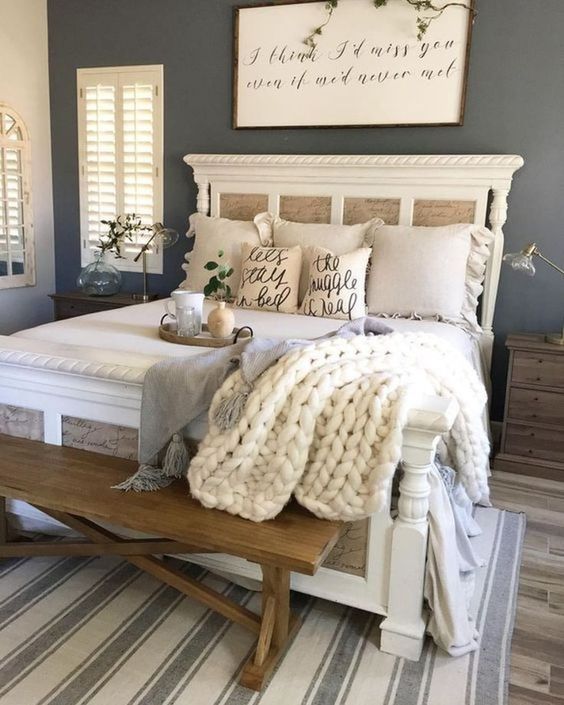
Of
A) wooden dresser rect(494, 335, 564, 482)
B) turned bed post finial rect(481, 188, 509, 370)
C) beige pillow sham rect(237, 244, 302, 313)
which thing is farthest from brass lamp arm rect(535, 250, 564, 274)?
beige pillow sham rect(237, 244, 302, 313)

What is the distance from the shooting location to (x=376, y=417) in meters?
1.70

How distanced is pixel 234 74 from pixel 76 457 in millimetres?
2796

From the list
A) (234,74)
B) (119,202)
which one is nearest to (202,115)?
(234,74)

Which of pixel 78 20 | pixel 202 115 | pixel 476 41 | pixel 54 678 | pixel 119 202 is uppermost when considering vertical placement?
pixel 78 20

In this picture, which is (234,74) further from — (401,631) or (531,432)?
(401,631)

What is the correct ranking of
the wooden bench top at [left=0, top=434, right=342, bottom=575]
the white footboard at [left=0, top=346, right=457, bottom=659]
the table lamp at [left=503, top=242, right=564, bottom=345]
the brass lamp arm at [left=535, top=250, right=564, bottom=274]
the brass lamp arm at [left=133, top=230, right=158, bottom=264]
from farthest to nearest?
the brass lamp arm at [left=133, top=230, right=158, bottom=264] < the brass lamp arm at [left=535, top=250, right=564, bottom=274] < the table lamp at [left=503, top=242, right=564, bottom=345] < the white footboard at [left=0, top=346, right=457, bottom=659] < the wooden bench top at [left=0, top=434, right=342, bottom=575]

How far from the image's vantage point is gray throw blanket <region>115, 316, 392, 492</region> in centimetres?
197

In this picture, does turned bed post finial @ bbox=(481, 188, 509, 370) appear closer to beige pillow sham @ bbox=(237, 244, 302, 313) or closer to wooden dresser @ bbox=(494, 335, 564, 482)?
wooden dresser @ bbox=(494, 335, 564, 482)

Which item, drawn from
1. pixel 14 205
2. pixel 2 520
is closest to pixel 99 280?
pixel 14 205

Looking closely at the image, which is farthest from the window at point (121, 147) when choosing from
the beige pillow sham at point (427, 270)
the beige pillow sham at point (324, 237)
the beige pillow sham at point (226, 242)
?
the beige pillow sham at point (427, 270)

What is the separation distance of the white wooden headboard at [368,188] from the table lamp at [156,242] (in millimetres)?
268

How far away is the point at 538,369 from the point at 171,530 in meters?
2.12

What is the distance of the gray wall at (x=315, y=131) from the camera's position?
11.2 feet

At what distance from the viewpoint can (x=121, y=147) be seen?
445cm
